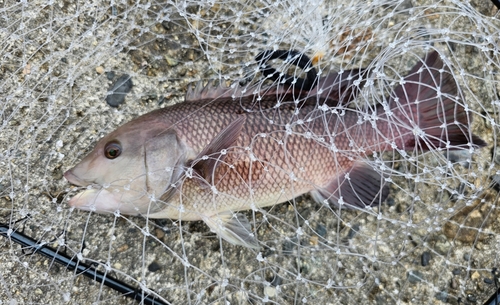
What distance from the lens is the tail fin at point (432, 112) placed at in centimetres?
152

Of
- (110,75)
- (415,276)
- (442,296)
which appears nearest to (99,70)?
(110,75)

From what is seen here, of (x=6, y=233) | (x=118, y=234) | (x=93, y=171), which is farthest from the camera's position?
(x=118, y=234)

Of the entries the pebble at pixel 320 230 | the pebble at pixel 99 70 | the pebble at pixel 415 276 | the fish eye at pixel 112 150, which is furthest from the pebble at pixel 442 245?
the pebble at pixel 99 70

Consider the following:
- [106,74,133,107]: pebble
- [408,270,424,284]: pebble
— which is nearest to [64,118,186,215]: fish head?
[106,74,133,107]: pebble

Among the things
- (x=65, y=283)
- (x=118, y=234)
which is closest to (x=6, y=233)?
(x=65, y=283)

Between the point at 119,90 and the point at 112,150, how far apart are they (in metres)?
0.41

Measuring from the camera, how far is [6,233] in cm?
150

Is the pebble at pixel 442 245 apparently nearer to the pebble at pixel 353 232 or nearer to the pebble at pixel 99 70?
the pebble at pixel 353 232

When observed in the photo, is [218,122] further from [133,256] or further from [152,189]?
[133,256]

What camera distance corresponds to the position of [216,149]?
137cm

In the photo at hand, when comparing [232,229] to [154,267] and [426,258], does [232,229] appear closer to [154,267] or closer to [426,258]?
[154,267]

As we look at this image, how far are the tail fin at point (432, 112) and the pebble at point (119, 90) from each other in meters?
1.06

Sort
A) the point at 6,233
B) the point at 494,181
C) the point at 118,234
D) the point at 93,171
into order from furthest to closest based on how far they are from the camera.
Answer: the point at 494,181, the point at 118,234, the point at 6,233, the point at 93,171

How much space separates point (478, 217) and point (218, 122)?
45.3 inches
